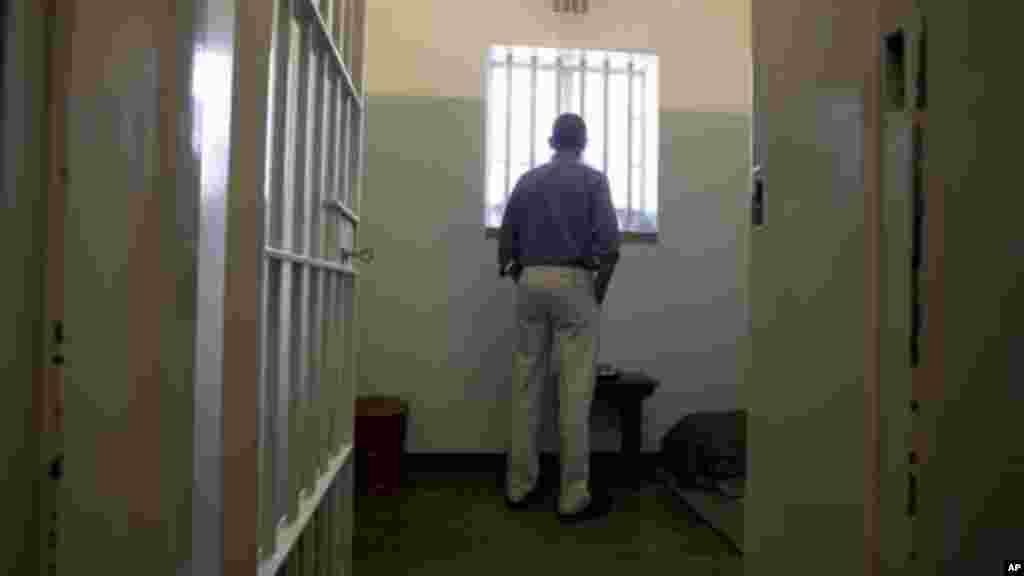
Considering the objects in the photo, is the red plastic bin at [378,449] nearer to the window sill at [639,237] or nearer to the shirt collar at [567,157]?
the shirt collar at [567,157]

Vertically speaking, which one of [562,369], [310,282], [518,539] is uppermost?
[310,282]

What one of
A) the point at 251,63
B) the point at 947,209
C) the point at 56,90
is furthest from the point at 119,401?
the point at 947,209

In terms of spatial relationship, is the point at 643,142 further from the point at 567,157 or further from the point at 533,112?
the point at 567,157

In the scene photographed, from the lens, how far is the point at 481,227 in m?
2.63

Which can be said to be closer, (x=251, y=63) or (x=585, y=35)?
(x=251, y=63)

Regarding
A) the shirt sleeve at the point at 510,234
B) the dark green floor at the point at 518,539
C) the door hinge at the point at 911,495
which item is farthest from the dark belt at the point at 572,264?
the door hinge at the point at 911,495

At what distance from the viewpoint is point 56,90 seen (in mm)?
384

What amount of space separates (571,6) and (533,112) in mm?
536

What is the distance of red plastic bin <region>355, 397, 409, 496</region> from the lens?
2223 millimetres

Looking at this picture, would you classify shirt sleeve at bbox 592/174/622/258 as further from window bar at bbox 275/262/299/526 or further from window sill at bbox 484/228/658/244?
window bar at bbox 275/262/299/526

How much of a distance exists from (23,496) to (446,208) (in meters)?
2.31

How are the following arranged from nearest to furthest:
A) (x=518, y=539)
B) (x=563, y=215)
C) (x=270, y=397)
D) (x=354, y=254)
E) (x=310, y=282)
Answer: (x=270, y=397) → (x=310, y=282) → (x=354, y=254) → (x=518, y=539) → (x=563, y=215)

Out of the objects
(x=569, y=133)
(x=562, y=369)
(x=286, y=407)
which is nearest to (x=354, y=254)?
(x=286, y=407)

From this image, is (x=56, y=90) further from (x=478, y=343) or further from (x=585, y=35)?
(x=585, y=35)
